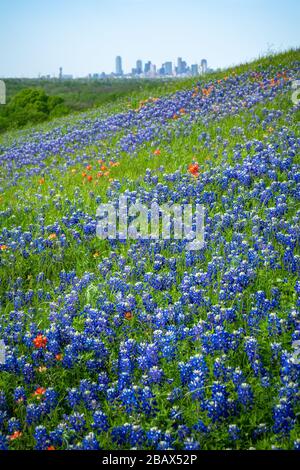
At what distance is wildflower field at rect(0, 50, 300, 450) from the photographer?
3.62 m

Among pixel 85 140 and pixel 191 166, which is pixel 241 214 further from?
pixel 85 140

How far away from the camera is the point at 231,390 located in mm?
3779

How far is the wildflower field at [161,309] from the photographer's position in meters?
3.62
